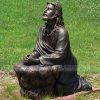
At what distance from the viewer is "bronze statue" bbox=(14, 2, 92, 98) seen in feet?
34.4

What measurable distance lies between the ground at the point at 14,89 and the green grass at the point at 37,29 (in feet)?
2.70

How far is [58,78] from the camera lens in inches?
420

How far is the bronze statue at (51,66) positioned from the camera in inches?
412

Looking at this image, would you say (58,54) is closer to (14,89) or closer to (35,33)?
(14,89)

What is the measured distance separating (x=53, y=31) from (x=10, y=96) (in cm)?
159

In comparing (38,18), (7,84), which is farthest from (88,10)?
(7,84)

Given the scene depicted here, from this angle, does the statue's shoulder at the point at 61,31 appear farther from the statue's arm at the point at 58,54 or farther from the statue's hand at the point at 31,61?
the statue's hand at the point at 31,61

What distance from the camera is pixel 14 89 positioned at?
11.5m

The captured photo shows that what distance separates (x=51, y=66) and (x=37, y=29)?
35.6ft

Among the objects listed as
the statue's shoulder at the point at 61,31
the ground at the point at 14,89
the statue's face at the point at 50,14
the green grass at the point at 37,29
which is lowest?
the green grass at the point at 37,29

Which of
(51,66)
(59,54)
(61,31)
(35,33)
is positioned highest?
(61,31)

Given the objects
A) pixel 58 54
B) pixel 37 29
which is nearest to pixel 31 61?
pixel 58 54

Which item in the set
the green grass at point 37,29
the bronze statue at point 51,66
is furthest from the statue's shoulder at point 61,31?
the green grass at point 37,29

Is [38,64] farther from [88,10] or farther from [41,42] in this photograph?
[88,10]
